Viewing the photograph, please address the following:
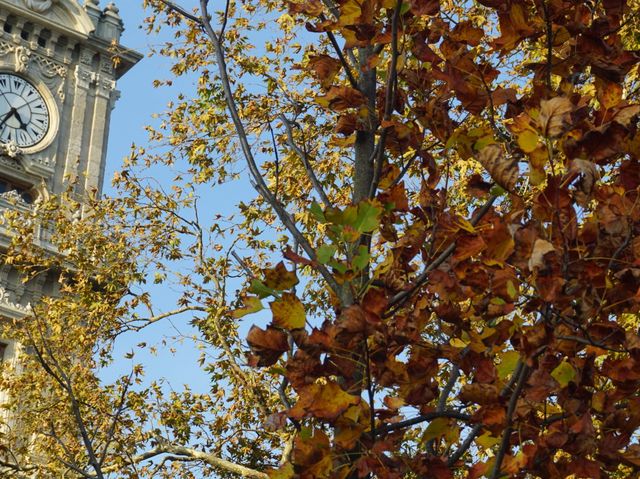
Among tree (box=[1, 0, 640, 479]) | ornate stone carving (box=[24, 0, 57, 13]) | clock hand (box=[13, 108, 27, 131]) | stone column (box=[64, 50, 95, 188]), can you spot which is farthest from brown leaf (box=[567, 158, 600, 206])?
ornate stone carving (box=[24, 0, 57, 13])

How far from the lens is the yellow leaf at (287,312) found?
441 cm

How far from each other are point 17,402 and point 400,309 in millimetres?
13843

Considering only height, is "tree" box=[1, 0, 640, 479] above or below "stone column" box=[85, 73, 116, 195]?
below

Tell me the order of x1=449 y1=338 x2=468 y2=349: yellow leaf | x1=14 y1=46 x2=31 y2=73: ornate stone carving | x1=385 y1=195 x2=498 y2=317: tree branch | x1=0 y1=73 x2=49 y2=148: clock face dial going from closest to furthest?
x1=385 y1=195 x2=498 y2=317: tree branch
x1=449 y1=338 x2=468 y2=349: yellow leaf
x1=0 y1=73 x2=49 y2=148: clock face dial
x1=14 y1=46 x2=31 y2=73: ornate stone carving

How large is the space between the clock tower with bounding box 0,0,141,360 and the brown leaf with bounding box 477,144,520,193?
31.3 meters

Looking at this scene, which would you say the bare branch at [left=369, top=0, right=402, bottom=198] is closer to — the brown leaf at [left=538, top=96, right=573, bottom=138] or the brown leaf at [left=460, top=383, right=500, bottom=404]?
the brown leaf at [left=538, top=96, right=573, bottom=138]

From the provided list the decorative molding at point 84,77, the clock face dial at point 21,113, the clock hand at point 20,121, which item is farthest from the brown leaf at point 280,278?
the decorative molding at point 84,77

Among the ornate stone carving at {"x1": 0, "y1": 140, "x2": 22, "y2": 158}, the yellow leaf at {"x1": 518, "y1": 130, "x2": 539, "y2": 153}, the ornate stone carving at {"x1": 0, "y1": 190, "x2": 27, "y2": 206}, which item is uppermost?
the ornate stone carving at {"x1": 0, "y1": 140, "x2": 22, "y2": 158}

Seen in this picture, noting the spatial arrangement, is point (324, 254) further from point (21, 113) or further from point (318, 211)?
point (21, 113)

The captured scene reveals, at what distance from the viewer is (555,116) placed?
4.10 metres

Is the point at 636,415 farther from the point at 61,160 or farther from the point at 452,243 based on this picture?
the point at 61,160

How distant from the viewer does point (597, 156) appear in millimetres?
4340

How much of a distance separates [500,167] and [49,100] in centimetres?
3575

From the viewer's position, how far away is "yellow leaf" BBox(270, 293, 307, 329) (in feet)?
14.5
